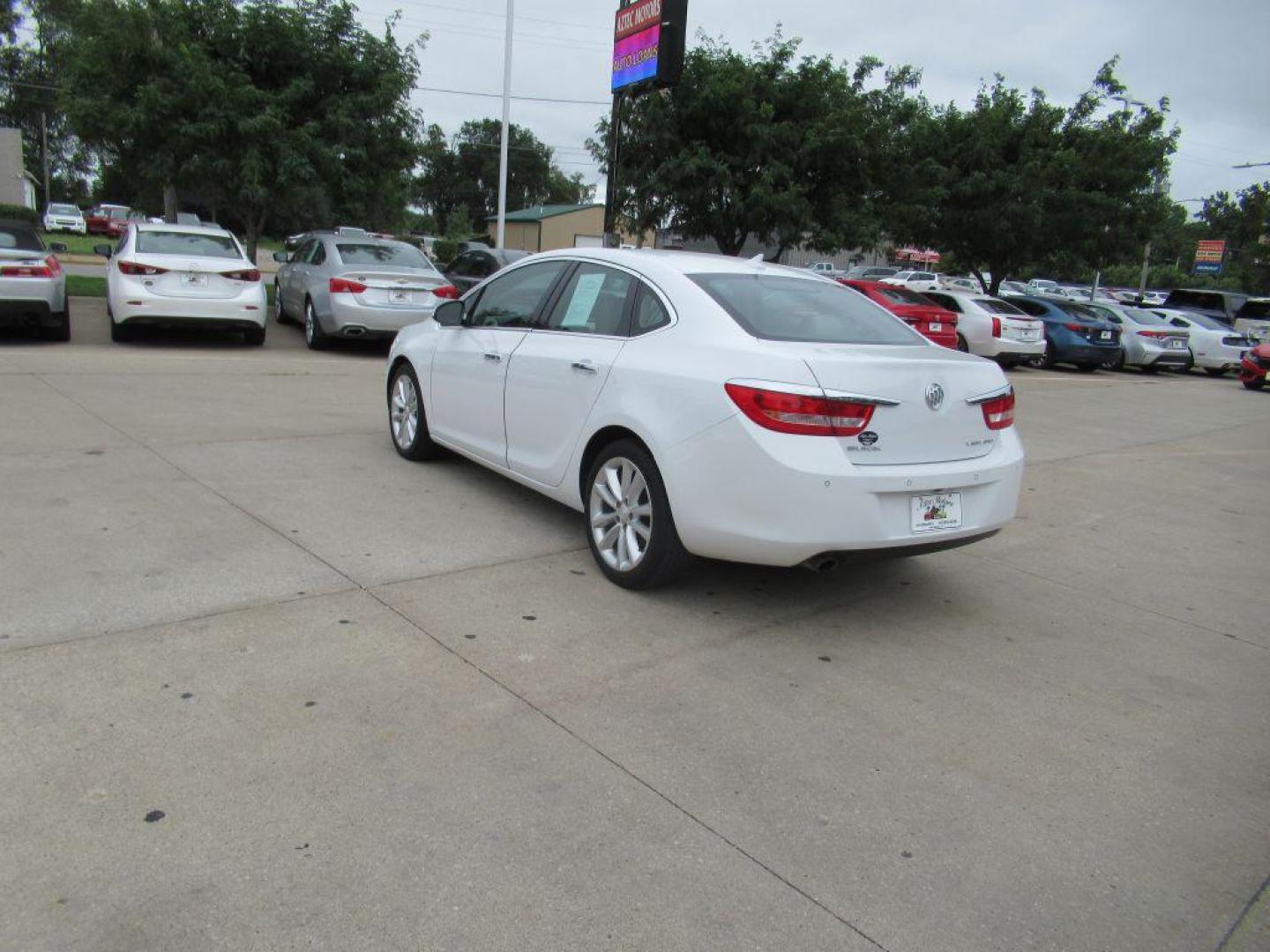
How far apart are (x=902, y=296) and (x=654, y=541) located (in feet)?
49.0

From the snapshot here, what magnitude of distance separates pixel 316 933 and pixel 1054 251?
2531 cm

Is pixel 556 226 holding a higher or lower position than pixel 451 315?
higher

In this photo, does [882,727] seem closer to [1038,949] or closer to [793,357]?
[1038,949]

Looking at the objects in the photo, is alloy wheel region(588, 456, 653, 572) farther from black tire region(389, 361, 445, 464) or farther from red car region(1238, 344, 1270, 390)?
red car region(1238, 344, 1270, 390)

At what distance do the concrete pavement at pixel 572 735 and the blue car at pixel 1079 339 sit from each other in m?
15.4

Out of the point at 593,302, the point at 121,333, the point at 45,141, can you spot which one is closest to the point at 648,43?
the point at 121,333

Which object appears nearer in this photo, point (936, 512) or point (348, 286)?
point (936, 512)

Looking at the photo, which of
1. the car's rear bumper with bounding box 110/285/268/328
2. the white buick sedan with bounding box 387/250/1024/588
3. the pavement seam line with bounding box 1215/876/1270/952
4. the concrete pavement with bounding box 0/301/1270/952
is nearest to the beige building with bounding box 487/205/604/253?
the car's rear bumper with bounding box 110/285/268/328

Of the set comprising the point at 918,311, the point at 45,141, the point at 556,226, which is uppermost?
the point at 45,141

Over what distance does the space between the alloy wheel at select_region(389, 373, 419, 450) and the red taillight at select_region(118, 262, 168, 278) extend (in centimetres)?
582

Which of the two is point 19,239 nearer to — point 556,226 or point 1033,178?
point 1033,178

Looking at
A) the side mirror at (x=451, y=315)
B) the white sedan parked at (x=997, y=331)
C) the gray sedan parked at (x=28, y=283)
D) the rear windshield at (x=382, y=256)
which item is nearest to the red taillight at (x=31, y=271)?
the gray sedan parked at (x=28, y=283)

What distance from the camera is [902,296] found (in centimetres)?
1812

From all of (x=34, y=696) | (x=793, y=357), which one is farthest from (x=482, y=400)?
(x=34, y=696)
